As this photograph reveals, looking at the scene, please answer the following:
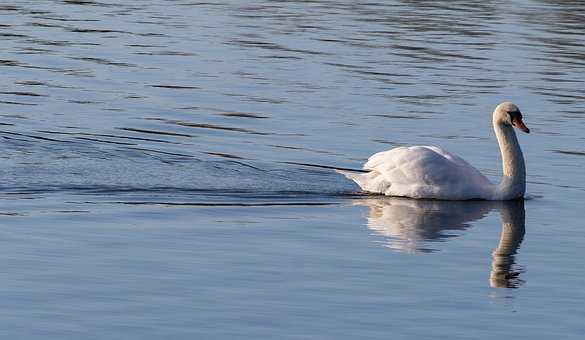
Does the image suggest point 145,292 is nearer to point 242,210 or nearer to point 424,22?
point 242,210

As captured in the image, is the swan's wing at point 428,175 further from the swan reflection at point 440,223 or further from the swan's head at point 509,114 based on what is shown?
the swan's head at point 509,114

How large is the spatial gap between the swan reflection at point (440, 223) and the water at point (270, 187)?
1.5 inches

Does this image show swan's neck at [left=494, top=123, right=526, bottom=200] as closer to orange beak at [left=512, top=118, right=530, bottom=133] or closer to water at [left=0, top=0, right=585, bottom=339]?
orange beak at [left=512, top=118, right=530, bottom=133]

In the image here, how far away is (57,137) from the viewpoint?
19078mm

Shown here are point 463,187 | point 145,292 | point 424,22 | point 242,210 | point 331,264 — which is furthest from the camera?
point 424,22

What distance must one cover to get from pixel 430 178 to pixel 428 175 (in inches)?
1.6

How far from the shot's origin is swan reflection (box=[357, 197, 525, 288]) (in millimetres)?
13523

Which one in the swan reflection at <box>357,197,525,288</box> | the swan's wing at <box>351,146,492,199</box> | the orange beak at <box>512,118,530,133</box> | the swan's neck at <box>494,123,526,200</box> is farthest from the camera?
the orange beak at <box>512,118,530,133</box>

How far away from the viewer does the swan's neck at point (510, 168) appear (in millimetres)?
16812

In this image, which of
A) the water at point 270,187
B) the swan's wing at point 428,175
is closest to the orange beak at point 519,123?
the water at point 270,187

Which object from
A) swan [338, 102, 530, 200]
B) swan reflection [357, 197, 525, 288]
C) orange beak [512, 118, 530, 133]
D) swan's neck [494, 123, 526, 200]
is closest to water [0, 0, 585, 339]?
swan reflection [357, 197, 525, 288]

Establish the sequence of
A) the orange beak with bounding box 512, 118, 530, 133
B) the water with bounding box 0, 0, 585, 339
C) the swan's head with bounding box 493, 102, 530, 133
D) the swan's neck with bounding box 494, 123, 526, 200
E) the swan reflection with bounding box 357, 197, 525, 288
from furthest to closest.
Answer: the swan's head with bounding box 493, 102, 530, 133 → the orange beak with bounding box 512, 118, 530, 133 → the swan's neck with bounding box 494, 123, 526, 200 → the swan reflection with bounding box 357, 197, 525, 288 → the water with bounding box 0, 0, 585, 339

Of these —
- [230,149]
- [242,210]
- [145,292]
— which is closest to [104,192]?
A: [242,210]

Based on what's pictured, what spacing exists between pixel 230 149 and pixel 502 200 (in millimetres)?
3473
